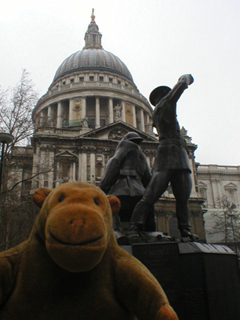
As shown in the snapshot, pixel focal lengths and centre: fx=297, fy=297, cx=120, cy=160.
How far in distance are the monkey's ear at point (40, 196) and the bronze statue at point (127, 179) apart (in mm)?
3430

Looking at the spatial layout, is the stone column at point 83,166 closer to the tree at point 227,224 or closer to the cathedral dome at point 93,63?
the tree at point 227,224

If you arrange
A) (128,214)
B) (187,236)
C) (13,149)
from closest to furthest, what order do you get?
(187,236), (128,214), (13,149)

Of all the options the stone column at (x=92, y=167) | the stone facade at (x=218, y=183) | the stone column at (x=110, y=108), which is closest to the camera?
the stone column at (x=92, y=167)

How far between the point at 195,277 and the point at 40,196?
9.44ft

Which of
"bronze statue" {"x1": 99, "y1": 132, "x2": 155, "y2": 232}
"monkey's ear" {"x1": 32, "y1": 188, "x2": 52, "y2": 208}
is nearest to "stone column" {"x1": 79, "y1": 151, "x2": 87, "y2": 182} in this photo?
"bronze statue" {"x1": 99, "y1": 132, "x2": 155, "y2": 232}

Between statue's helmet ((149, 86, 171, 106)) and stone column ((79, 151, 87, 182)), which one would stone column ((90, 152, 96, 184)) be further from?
statue's helmet ((149, 86, 171, 106))

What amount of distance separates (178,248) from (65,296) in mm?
2768

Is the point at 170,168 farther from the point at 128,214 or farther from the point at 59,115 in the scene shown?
the point at 59,115

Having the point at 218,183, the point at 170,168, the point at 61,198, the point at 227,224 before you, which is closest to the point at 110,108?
the point at 218,183

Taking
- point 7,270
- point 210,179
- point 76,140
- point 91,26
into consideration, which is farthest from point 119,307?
point 91,26

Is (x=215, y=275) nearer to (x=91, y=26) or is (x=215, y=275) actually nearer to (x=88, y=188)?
(x=88, y=188)

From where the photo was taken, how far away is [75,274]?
2090 mm

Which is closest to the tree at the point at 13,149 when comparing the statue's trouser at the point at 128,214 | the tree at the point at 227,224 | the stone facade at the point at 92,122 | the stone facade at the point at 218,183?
the stone facade at the point at 92,122

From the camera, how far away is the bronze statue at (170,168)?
17.7 ft
